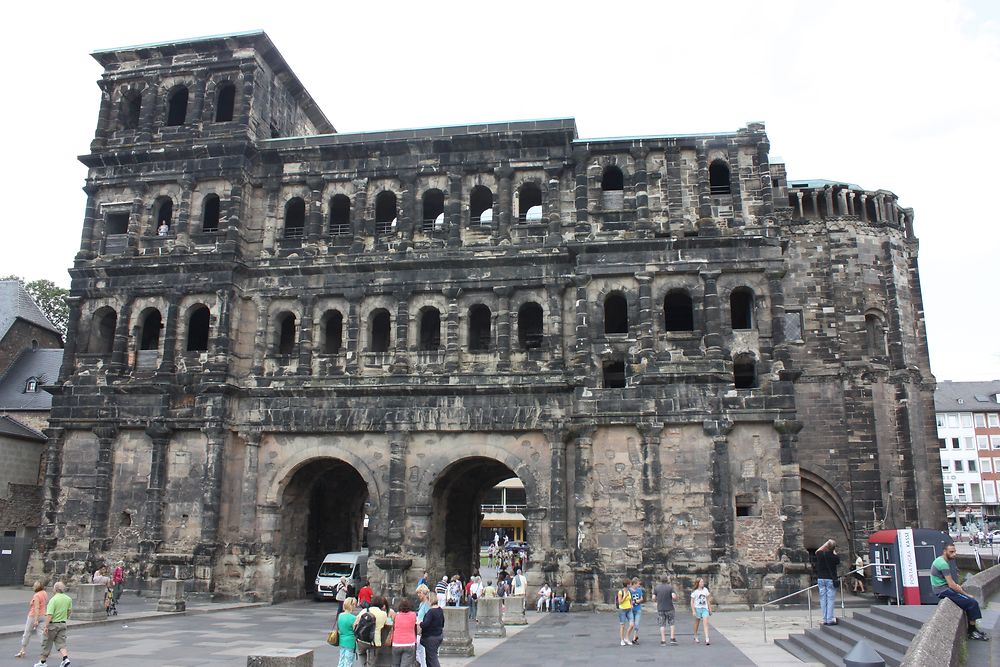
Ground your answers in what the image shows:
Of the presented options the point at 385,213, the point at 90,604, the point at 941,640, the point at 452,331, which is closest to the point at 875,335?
the point at 452,331

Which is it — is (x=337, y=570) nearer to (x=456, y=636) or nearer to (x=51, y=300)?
(x=456, y=636)

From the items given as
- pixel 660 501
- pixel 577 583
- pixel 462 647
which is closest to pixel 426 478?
pixel 577 583

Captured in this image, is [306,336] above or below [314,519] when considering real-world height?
above

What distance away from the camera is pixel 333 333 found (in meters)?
34.8

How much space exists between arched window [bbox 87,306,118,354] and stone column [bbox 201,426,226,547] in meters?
6.59

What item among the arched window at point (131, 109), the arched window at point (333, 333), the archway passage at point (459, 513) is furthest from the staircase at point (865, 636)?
the arched window at point (131, 109)

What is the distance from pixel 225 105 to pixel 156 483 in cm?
1667

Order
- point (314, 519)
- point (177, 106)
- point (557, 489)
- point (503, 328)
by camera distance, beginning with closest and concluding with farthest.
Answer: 1. point (557, 489)
2. point (503, 328)
3. point (314, 519)
4. point (177, 106)

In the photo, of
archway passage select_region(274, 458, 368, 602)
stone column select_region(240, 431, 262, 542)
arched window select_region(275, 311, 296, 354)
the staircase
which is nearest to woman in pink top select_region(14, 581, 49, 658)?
stone column select_region(240, 431, 262, 542)

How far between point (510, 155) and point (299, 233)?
9709 millimetres

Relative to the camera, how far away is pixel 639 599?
20.5 m

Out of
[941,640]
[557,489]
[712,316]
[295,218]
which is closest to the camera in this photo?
[941,640]

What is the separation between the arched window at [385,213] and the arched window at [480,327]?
4890 millimetres

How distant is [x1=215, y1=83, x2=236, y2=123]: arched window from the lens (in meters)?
36.2
